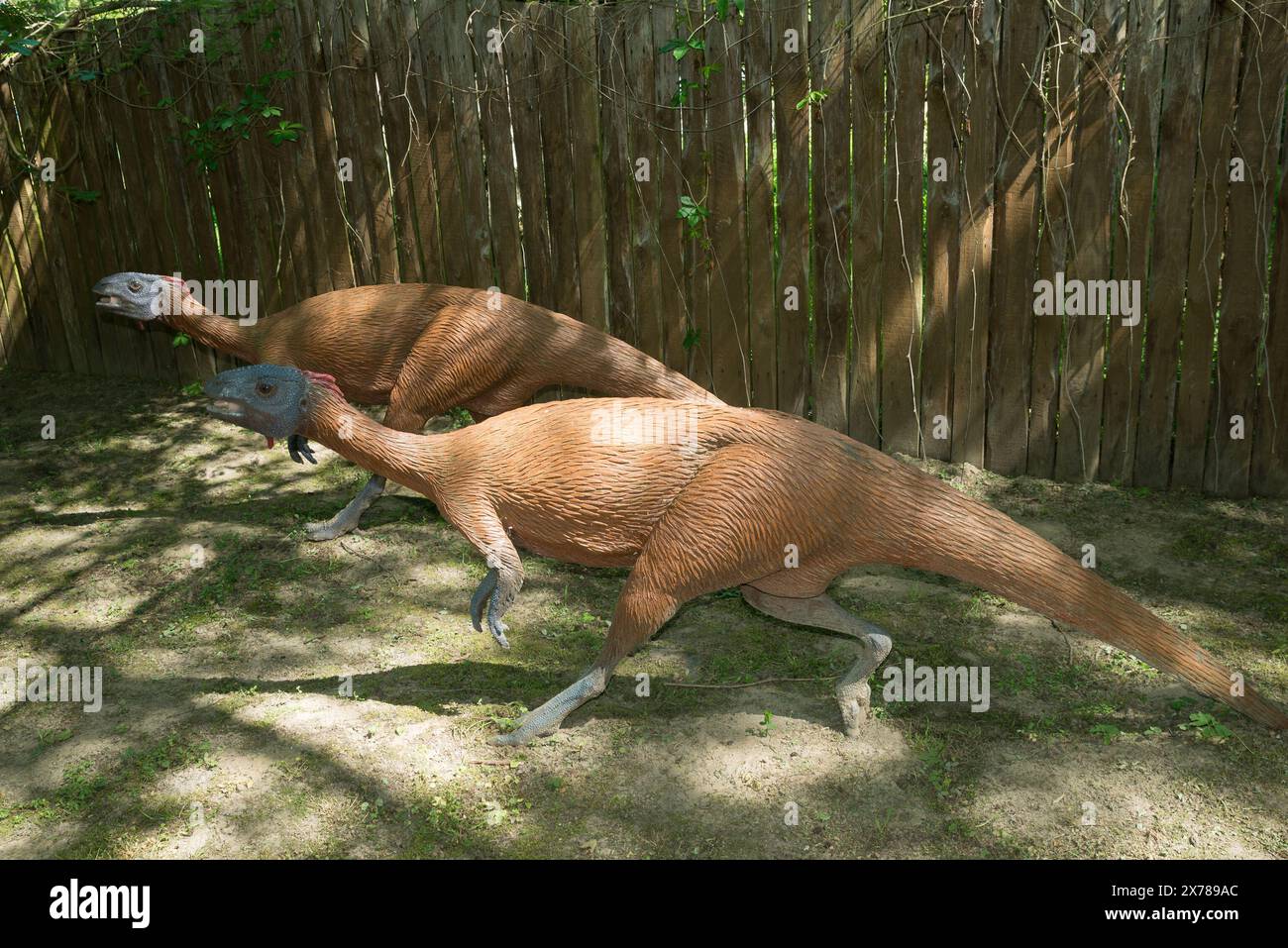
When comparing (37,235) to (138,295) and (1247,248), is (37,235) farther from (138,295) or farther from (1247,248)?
(1247,248)

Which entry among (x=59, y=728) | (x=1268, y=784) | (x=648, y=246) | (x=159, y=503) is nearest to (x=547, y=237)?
(x=648, y=246)

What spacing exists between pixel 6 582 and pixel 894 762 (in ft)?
13.6

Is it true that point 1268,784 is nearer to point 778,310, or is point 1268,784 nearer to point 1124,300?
point 1124,300

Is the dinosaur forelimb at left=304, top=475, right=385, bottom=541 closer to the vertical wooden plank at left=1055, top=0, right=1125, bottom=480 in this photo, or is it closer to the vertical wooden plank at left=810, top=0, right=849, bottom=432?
the vertical wooden plank at left=810, top=0, right=849, bottom=432

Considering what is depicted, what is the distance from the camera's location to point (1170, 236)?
495 cm

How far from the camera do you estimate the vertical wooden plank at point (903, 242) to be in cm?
508

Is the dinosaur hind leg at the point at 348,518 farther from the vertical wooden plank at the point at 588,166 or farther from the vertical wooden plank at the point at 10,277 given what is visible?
the vertical wooden plank at the point at 10,277

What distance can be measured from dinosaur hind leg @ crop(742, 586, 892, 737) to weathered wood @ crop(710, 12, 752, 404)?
235 cm

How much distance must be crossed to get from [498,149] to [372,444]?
2.93 meters

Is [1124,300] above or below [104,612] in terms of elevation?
above

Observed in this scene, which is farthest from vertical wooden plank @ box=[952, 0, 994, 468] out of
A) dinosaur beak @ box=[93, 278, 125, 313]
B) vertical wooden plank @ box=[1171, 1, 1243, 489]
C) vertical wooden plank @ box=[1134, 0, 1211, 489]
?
dinosaur beak @ box=[93, 278, 125, 313]

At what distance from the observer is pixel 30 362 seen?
8.04m

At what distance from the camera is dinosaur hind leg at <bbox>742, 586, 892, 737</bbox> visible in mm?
3590

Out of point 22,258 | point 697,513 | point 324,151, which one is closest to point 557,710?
point 697,513
